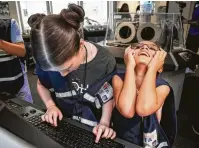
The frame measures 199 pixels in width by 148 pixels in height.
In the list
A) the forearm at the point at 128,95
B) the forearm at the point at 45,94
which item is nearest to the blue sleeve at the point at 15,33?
the forearm at the point at 45,94

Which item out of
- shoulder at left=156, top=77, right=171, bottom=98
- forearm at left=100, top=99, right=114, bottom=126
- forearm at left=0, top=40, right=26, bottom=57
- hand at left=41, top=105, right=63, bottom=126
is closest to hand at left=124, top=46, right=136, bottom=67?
shoulder at left=156, top=77, right=171, bottom=98

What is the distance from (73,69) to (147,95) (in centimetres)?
31

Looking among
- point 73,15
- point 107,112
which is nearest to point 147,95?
point 107,112

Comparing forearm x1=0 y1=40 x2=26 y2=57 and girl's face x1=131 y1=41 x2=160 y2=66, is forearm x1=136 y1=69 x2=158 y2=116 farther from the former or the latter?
forearm x1=0 y1=40 x2=26 y2=57

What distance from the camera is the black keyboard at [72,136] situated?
1.97 ft

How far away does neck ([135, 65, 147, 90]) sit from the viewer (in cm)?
62

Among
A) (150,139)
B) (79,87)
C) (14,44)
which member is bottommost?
(150,139)

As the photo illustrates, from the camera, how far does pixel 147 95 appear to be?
0.57 metres

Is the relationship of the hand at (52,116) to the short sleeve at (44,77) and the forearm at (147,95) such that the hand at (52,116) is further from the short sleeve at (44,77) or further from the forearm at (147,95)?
the forearm at (147,95)

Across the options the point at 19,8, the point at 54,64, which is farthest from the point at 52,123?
the point at 19,8

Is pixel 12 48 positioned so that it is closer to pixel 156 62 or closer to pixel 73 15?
pixel 73 15

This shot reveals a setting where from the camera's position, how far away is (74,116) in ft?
2.69

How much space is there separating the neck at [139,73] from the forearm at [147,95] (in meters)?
0.04

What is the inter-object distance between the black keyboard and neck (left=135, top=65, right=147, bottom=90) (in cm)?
20
